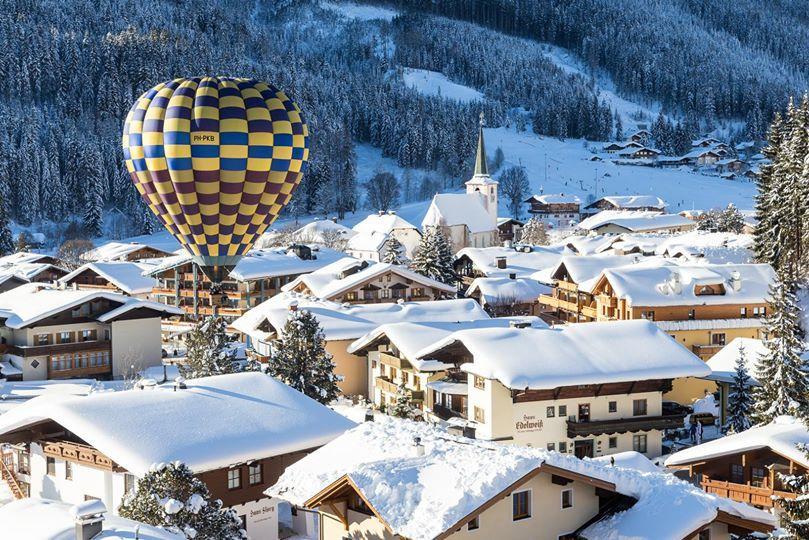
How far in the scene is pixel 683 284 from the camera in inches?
2088

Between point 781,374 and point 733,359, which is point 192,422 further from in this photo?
point 733,359

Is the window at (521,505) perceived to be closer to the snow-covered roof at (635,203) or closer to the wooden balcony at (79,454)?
Result: the wooden balcony at (79,454)

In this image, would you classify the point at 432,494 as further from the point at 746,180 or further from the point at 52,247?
the point at 746,180

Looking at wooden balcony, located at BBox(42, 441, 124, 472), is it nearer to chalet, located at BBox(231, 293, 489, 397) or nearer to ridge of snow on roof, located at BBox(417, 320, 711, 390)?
ridge of snow on roof, located at BBox(417, 320, 711, 390)

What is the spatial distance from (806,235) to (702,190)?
120m

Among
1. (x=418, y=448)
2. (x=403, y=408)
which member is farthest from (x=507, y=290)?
(x=418, y=448)

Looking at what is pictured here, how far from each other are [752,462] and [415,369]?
53.1 feet

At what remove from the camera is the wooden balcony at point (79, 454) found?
92.2 ft

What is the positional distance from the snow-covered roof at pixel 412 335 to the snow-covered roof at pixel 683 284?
7.40 metres

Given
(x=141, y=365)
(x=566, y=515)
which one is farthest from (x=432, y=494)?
(x=141, y=365)

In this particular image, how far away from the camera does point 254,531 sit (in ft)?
93.0

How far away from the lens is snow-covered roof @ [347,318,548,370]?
4284 cm

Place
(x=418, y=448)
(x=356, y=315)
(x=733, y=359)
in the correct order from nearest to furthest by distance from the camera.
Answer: (x=418, y=448)
(x=733, y=359)
(x=356, y=315)

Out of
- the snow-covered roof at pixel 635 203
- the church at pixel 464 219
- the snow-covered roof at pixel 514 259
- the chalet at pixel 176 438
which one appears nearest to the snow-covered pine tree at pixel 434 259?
the snow-covered roof at pixel 514 259
